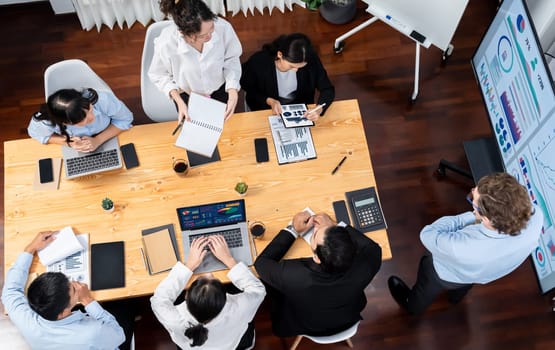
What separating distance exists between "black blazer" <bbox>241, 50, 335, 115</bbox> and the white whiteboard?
877 mm

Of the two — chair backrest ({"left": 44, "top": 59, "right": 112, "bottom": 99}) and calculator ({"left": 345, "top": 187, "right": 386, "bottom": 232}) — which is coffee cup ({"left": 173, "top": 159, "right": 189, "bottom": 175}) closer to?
chair backrest ({"left": 44, "top": 59, "right": 112, "bottom": 99})

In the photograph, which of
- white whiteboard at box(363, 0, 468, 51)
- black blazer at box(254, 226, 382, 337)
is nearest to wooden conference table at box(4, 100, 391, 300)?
black blazer at box(254, 226, 382, 337)

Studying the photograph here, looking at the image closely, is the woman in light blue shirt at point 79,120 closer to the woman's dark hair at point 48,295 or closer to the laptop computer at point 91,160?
the laptop computer at point 91,160

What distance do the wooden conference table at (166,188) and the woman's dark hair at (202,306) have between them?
307mm

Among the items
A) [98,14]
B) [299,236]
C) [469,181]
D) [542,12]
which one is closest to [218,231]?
[299,236]

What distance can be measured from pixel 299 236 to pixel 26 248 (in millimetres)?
1419

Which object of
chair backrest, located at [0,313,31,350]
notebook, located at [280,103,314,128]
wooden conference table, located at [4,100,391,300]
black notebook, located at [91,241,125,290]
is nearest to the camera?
black notebook, located at [91,241,125,290]

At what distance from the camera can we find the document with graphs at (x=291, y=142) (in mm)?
2926

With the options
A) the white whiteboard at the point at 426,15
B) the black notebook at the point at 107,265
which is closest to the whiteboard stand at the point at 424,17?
the white whiteboard at the point at 426,15

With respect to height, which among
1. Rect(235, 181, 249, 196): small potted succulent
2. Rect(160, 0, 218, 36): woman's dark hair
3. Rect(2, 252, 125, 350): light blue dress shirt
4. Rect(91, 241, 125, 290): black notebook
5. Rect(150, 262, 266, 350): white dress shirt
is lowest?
Rect(2, 252, 125, 350): light blue dress shirt

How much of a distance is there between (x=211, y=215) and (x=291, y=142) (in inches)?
25.1

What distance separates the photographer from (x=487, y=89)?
3.06 meters

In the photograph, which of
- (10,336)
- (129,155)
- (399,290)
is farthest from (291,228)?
(10,336)

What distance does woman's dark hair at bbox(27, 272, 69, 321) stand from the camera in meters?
2.38
